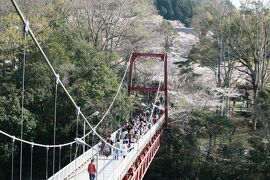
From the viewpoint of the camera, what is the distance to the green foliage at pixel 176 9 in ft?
196

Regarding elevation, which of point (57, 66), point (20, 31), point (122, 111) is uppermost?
point (20, 31)

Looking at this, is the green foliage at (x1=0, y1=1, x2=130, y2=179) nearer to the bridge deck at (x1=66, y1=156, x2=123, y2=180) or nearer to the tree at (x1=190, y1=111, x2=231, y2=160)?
the tree at (x1=190, y1=111, x2=231, y2=160)

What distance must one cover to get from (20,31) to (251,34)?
40.4 ft

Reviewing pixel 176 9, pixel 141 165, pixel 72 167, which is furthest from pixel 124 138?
pixel 176 9

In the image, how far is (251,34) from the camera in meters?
28.5

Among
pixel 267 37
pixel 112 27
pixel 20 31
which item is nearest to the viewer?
pixel 20 31

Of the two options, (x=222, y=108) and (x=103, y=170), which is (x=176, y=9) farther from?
(x=103, y=170)

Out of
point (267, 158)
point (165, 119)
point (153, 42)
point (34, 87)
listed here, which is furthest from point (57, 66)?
point (267, 158)

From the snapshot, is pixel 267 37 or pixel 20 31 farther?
pixel 267 37

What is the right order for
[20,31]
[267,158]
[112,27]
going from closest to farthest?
[267,158], [20,31], [112,27]

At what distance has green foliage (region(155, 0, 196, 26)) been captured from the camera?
5962cm

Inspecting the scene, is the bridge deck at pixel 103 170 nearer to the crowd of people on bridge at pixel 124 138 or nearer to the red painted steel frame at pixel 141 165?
the crowd of people on bridge at pixel 124 138

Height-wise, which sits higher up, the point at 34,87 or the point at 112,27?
the point at 112,27

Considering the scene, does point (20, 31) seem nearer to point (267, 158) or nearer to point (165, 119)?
point (165, 119)
